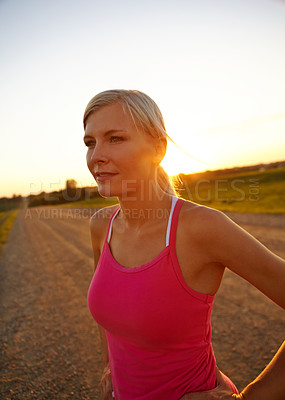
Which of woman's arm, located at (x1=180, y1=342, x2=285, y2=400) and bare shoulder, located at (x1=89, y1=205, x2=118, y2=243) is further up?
bare shoulder, located at (x1=89, y1=205, x2=118, y2=243)

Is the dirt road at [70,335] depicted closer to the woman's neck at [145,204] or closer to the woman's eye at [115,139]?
the woman's neck at [145,204]

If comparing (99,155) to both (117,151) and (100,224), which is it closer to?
(117,151)

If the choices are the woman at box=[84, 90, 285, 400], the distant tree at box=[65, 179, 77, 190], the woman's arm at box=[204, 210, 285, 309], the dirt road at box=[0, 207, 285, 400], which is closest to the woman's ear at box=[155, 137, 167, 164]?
the woman at box=[84, 90, 285, 400]

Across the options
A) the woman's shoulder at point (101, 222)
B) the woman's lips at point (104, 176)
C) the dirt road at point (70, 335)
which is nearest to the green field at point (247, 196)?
the dirt road at point (70, 335)

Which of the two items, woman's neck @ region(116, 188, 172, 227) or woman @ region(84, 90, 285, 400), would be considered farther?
woman's neck @ region(116, 188, 172, 227)

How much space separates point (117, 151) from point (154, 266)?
0.65 metres

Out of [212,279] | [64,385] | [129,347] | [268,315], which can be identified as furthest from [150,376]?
[268,315]

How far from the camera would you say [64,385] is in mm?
3498

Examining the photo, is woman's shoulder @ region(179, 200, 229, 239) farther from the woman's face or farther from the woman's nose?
the woman's nose

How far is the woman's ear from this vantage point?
5.42 feet

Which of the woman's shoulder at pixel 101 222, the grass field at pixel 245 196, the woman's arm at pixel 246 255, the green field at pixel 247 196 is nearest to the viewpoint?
the woman's arm at pixel 246 255

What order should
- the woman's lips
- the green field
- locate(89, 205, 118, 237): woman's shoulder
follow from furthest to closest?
the green field → locate(89, 205, 118, 237): woman's shoulder → the woman's lips

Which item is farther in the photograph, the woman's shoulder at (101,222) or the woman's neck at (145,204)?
the woman's shoulder at (101,222)

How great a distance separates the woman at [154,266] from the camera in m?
1.31
